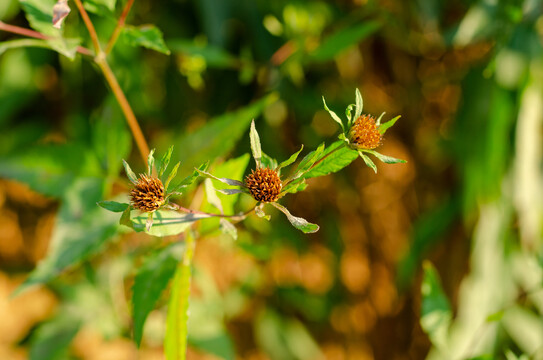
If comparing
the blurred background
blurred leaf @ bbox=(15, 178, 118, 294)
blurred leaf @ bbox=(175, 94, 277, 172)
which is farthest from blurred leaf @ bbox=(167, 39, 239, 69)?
blurred leaf @ bbox=(15, 178, 118, 294)

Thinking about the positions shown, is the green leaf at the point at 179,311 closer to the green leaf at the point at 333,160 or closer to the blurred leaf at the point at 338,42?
the green leaf at the point at 333,160

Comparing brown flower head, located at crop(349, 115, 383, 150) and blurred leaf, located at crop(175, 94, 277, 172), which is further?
blurred leaf, located at crop(175, 94, 277, 172)

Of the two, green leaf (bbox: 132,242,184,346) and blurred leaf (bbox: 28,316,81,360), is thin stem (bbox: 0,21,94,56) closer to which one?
green leaf (bbox: 132,242,184,346)

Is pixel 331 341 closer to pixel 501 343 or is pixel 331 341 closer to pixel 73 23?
pixel 501 343

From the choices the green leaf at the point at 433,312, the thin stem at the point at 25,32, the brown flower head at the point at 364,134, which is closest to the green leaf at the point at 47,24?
the thin stem at the point at 25,32

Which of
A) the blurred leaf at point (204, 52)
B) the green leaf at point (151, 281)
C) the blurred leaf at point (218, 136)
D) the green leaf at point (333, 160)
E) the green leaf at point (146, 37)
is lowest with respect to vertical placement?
the green leaf at point (151, 281)

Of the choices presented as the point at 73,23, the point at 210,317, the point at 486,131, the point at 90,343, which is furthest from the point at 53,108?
the point at 486,131

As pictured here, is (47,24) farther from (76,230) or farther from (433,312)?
(433,312)
